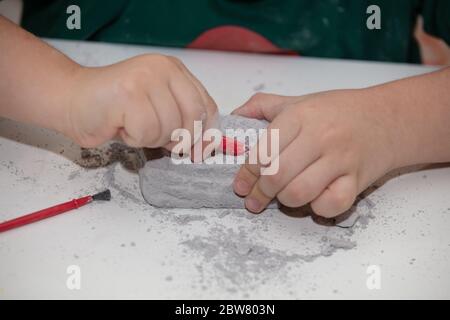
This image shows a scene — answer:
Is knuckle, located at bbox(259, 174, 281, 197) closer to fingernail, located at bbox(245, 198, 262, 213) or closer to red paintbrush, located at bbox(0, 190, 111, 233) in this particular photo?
fingernail, located at bbox(245, 198, 262, 213)

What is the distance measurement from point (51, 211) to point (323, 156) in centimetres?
34

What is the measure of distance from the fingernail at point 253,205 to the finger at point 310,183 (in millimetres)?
39

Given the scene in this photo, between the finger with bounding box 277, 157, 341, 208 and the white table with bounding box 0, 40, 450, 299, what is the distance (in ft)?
0.16

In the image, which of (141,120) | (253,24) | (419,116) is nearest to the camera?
(141,120)

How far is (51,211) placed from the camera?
68 centimetres

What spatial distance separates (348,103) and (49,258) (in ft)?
1.36

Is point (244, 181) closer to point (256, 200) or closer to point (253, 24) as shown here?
point (256, 200)

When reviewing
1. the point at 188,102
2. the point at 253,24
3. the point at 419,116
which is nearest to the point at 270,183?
the point at 188,102

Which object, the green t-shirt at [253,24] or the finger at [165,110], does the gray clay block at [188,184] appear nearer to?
the finger at [165,110]

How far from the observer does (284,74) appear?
0.99m

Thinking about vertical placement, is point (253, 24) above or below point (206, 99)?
above

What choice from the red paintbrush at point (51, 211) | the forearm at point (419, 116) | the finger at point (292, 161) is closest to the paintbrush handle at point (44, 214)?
the red paintbrush at point (51, 211)

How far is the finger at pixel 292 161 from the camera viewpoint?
0.66 metres

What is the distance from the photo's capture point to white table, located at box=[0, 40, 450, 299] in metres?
0.61
